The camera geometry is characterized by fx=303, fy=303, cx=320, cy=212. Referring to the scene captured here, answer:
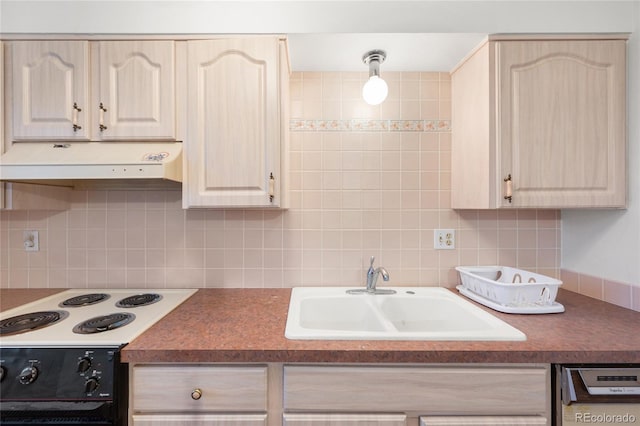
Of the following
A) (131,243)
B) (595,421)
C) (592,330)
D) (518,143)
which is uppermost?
(518,143)

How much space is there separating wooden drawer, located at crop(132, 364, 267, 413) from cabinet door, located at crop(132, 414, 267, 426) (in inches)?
0.8

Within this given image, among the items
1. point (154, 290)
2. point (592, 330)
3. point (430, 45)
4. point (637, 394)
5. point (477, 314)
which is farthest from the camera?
point (154, 290)

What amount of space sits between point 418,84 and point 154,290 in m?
1.76

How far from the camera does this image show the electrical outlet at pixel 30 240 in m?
1.59

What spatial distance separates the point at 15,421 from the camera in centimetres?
92

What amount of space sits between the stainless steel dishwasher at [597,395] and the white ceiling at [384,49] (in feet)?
4.26

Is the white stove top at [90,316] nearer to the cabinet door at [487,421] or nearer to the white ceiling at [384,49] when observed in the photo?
the cabinet door at [487,421]

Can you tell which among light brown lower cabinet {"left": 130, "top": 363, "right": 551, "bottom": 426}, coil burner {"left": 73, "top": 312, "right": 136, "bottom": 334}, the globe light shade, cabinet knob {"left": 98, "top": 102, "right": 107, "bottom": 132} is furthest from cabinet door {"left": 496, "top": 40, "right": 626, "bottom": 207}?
cabinet knob {"left": 98, "top": 102, "right": 107, "bottom": 132}

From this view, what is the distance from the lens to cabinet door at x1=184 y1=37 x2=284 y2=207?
4.25ft

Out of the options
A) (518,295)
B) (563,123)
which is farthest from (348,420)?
(563,123)

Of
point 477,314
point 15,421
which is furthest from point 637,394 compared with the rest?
point 15,421

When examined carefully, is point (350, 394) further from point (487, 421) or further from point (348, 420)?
point (487, 421)

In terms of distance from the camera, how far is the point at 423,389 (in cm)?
93

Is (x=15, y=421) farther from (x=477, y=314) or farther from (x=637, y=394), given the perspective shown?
(x=637, y=394)
